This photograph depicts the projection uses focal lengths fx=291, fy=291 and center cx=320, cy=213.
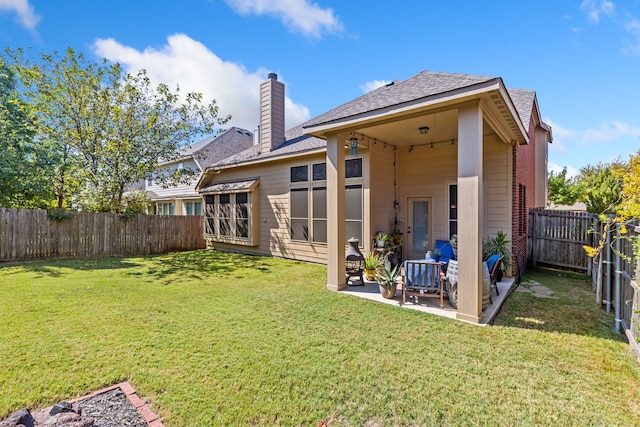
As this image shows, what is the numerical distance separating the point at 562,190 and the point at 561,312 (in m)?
22.2

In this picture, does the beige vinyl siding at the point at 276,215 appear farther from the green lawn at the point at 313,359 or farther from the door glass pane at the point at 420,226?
the green lawn at the point at 313,359

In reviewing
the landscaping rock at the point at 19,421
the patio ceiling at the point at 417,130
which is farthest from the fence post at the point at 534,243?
the landscaping rock at the point at 19,421

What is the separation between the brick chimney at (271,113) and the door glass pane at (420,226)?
5735mm

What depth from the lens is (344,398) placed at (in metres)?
2.57

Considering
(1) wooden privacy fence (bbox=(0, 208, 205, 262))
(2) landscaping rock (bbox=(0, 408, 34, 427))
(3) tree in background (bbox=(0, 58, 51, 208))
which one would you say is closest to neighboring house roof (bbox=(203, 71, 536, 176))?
(2) landscaping rock (bbox=(0, 408, 34, 427))

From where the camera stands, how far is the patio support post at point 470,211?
14.2 feet

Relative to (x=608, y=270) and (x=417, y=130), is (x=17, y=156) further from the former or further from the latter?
(x=608, y=270)

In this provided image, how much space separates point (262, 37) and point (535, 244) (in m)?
10.5

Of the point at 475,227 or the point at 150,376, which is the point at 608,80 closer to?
the point at 475,227

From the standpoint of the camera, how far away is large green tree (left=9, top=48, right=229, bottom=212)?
9.62 meters

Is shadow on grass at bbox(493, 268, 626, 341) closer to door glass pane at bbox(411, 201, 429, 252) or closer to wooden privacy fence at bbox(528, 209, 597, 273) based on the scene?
wooden privacy fence at bbox(528, 209, 597, 273)

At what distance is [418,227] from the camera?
8.34 meters

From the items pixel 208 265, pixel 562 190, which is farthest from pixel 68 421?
pixel 562 190

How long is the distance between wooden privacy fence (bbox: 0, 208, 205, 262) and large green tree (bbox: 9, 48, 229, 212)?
1.08 m
